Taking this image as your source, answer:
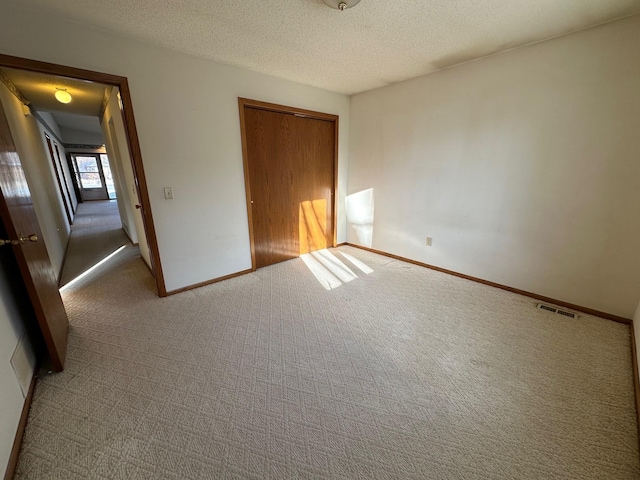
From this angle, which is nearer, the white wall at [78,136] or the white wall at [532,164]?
the white wall at [532,164]

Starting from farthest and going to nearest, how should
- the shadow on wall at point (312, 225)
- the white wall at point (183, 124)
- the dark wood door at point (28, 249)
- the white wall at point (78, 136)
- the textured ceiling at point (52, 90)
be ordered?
the white wall at point (78, 136)
the shadow on wall at point (312, 225)
the textured ceiling at point (52, 90)
the white wall at point (183, 124)
the dark wood door at point (28, 249)

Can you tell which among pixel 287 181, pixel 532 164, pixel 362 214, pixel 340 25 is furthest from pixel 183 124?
pixel 532 164

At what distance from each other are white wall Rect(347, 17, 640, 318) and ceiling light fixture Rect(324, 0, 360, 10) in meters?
1.61

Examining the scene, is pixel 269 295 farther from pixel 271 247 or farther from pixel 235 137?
Result: pixel 235 137

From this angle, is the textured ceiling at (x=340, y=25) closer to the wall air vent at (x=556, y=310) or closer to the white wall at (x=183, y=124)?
the white wall at (x=183, y=124)

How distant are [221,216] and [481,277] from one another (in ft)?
9.87

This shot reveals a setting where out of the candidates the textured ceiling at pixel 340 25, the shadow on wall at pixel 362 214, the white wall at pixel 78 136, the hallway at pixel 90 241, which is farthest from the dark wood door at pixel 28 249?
the white wall at pixel 78 136

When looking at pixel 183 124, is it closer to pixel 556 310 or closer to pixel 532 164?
pixel 532 164

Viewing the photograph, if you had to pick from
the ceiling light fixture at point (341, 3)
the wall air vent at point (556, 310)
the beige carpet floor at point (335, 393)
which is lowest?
the beige carpet floor at point (335, 393)

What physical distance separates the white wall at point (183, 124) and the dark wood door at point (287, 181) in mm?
199

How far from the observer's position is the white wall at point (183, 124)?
1.81 m

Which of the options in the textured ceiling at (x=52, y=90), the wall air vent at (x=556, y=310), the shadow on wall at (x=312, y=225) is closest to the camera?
the wall air vent at (x=556, y=310)

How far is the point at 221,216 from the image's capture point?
2830 mm

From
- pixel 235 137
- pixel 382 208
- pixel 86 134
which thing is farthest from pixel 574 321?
pixel 86 134
